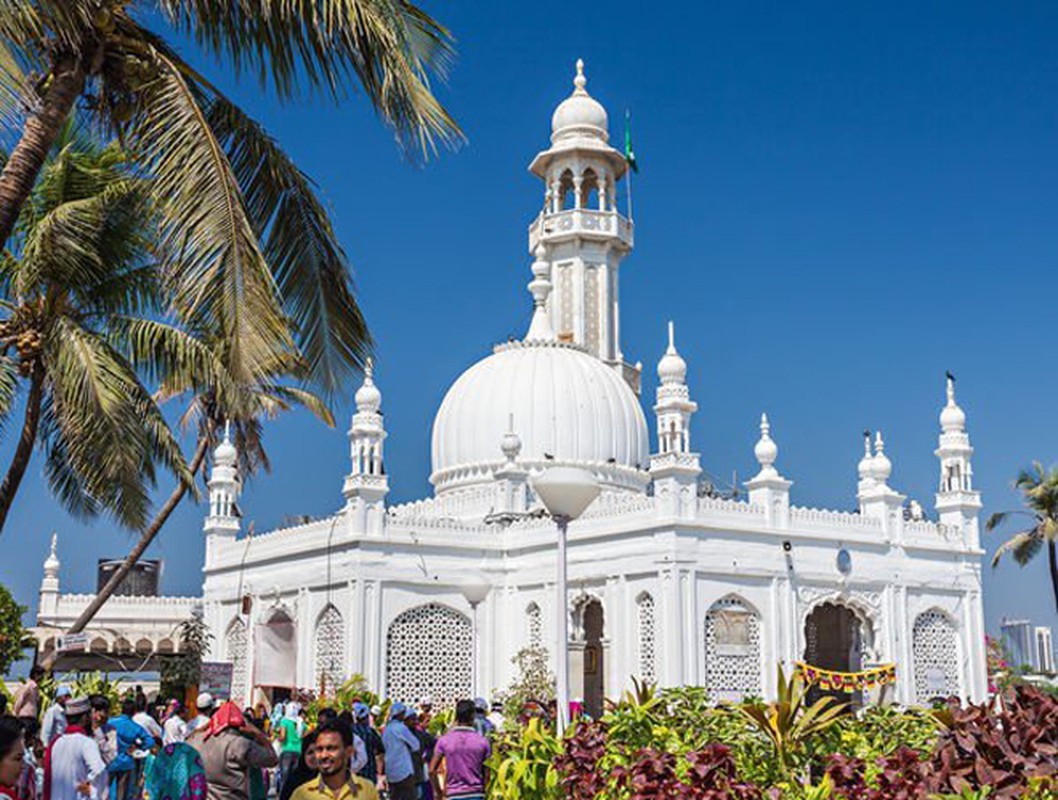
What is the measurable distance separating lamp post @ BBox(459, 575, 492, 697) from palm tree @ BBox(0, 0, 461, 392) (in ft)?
63.4

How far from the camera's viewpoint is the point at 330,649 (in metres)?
29.2

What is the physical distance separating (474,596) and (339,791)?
78.7 feet

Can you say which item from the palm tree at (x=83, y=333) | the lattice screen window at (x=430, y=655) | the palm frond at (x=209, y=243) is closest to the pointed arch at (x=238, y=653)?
the lattice screen window at (x=430, y=655)

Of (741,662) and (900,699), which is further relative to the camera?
(900,699)

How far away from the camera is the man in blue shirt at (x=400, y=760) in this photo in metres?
11.9

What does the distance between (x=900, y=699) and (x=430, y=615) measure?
34.7ft

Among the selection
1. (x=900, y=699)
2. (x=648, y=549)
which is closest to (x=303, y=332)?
(x=648, y=549)

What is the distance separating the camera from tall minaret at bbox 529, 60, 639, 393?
1580 inches

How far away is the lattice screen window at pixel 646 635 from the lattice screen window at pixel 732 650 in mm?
1118

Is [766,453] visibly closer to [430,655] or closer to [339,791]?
[430,655]

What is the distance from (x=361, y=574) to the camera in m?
28.5

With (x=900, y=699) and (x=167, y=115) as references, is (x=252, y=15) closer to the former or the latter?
(x=167, y=115)

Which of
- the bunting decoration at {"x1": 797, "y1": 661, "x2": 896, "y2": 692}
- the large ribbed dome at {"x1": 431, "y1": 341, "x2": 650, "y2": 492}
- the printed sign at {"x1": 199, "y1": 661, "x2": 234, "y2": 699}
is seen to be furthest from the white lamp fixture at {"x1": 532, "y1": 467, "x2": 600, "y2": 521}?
the large ribbed dome at {"x1": 431, "y1": 341, "x2": 650, "y2": 492}

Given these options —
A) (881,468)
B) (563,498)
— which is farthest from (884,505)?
(563,498)
